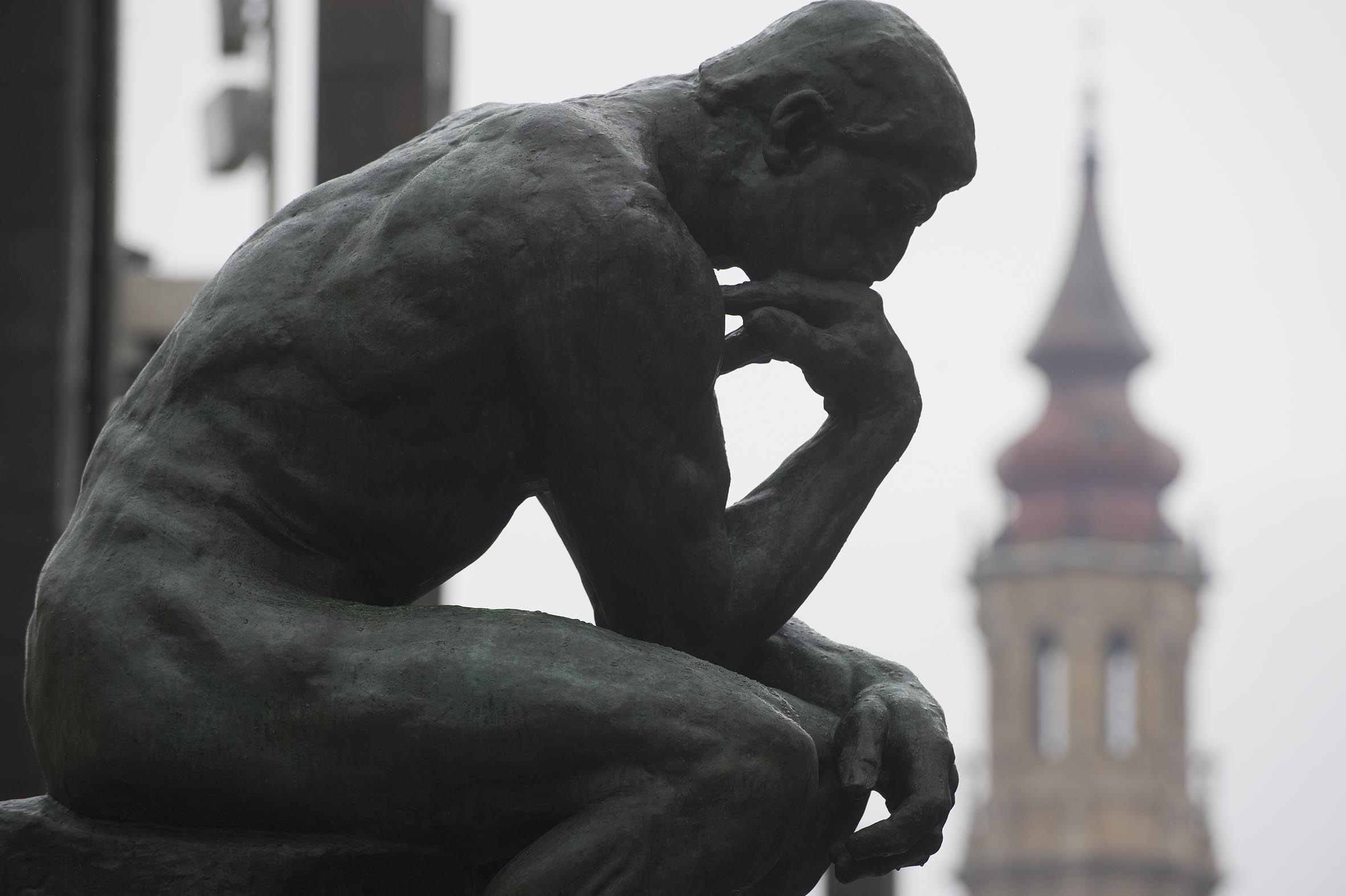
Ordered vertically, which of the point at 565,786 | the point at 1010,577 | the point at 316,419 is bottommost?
the point at 1010,577

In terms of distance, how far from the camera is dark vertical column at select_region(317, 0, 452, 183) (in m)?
10.7

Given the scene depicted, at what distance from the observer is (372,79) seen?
1080 centimetres

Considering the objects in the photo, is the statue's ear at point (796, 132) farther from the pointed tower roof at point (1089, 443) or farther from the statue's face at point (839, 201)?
the pointed tower roof at point (1089, 443)

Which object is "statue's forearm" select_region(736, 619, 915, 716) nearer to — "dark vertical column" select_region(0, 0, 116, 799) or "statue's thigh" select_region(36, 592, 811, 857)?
"statue's thigh" select_region(36, 592, 811, 857)

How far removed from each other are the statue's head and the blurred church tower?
78.8m

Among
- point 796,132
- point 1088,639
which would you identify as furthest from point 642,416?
point 1088,639

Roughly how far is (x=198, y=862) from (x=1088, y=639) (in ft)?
269

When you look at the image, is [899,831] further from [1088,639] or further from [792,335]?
[1088,639]

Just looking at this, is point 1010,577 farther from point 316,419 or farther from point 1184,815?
point 316,419

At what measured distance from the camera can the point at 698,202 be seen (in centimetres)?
436

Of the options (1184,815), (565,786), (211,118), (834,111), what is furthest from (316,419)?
(1184,815)

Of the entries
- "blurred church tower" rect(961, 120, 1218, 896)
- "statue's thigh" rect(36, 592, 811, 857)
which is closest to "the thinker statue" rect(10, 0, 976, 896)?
"statue's thigh" rect(36, 592, 811, 857)

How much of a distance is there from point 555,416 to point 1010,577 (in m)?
81.1

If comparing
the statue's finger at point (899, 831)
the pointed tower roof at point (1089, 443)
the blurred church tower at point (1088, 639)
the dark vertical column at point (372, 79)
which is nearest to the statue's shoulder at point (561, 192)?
the statue's finger at point (899, 831)
